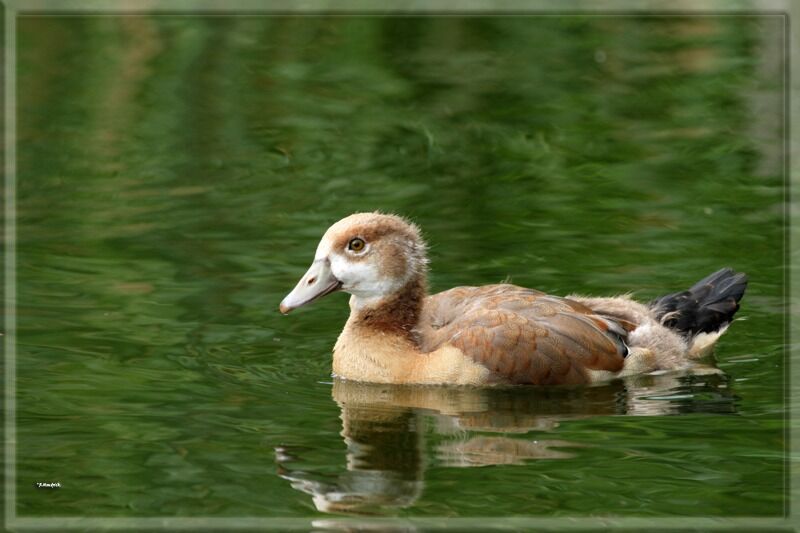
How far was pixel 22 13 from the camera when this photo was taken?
20.8 meters

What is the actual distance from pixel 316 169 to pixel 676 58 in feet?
18.3

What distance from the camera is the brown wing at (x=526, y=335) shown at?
10.9 m

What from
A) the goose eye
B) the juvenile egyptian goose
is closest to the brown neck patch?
the juvenile egyptian goose

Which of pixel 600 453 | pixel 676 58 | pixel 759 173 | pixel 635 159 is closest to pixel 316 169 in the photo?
pixel 635 159

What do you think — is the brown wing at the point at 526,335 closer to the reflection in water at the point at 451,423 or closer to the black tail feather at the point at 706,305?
the reflection in water at the point at 451,423

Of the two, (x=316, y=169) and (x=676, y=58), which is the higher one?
(x=676, y=58)

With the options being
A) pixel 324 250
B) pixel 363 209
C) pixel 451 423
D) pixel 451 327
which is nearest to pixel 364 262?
pixel 324 250

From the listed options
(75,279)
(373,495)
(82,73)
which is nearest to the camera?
(373,495)

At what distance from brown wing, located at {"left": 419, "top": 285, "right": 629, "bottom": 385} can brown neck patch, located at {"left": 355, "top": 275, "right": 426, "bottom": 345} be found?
10 cm

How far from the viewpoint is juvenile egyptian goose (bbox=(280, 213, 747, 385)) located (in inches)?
432

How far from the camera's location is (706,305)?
1183 centimetres

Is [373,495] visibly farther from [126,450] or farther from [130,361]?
[130,361]

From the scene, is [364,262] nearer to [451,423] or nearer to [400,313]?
[400,313]

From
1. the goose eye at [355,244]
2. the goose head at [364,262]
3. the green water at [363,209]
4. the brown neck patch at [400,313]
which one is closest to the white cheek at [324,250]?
the goose head at [364,262]
